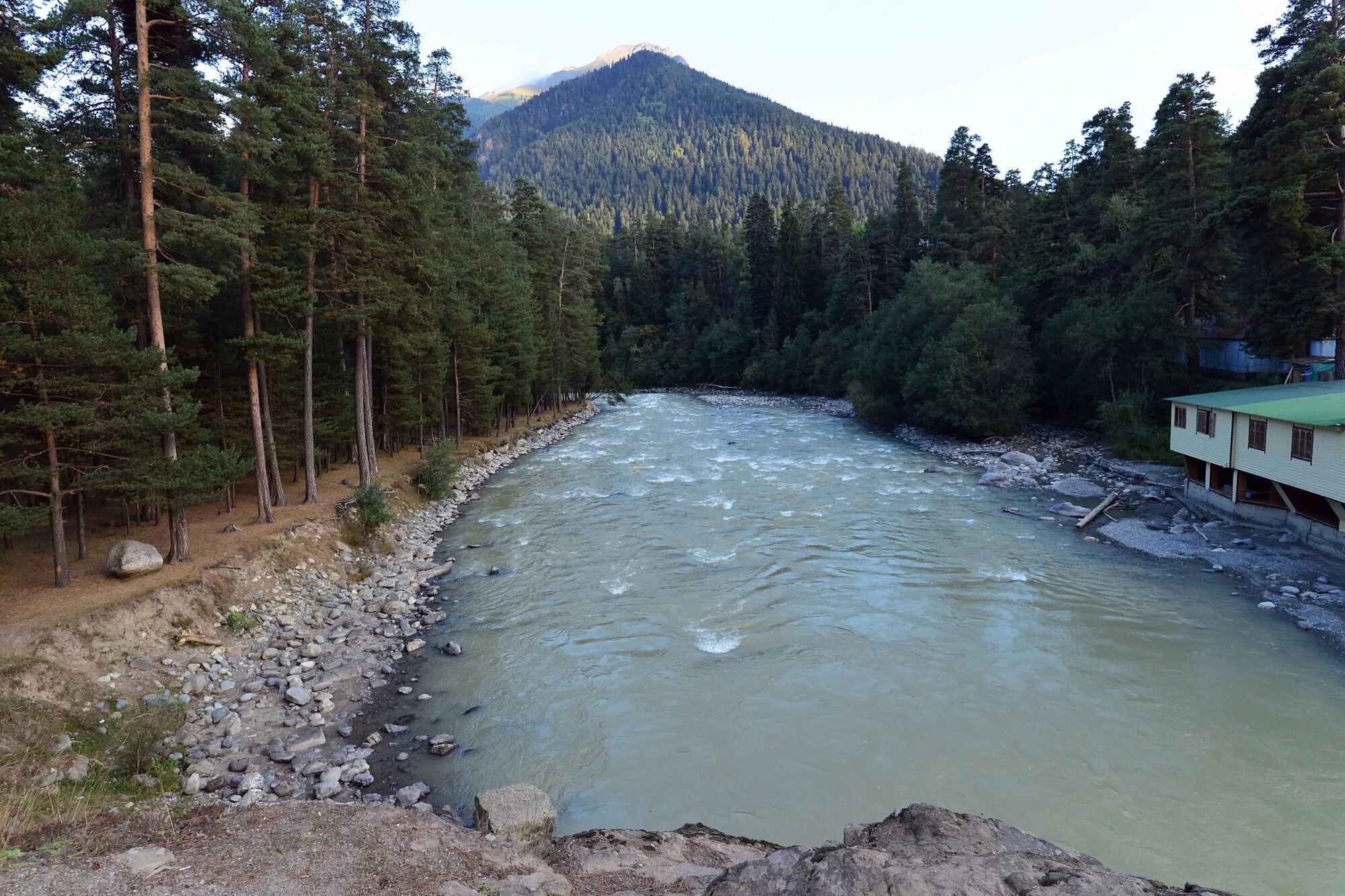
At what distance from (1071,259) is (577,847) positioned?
135 feet

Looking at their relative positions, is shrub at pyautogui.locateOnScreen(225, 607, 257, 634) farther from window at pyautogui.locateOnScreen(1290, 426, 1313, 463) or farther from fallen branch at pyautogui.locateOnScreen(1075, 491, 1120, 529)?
window at pyautogui.locateOnScreen(1290, 426, 1313, 463)

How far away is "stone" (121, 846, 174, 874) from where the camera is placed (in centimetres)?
605

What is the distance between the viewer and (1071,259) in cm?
3847

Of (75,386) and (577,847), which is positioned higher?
(75,386)

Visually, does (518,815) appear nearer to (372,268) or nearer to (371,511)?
(371,511)

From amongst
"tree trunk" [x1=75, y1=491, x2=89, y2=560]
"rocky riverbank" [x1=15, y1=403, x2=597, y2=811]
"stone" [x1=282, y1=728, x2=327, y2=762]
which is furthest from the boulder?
"tree trunk" [x1=75, y1=491, x2=89, y2=560]

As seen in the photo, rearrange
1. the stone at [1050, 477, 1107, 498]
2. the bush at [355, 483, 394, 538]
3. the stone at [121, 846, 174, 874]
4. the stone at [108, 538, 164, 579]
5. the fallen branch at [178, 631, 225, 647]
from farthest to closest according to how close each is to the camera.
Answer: the stone at [1050, 477, 1107, 498]
the bush at [355, 483, 394, 538]
the stone at [108, 538, 164, 579]
the fallen branch at [178, 631, 225, 647]
the stone at [121, 846, 174, 874]

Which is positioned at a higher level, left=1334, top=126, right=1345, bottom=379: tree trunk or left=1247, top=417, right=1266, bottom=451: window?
left=1334, top=126, right=1345, bottom=379: tree trunk

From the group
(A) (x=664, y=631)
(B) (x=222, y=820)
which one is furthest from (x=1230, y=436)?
(B) (x=222, y=820)

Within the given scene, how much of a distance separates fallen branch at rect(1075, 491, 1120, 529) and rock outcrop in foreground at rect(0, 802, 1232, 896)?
17.1m

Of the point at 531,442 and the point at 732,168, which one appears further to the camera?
the point at 732,168

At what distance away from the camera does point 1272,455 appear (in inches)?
729

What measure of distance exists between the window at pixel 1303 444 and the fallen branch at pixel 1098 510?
499 cm

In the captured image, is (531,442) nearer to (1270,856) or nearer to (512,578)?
(512,578)
